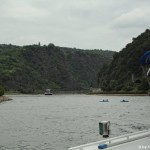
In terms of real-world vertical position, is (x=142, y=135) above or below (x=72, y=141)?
above

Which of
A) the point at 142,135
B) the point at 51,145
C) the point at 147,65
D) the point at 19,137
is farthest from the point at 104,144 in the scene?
the point at 19,137

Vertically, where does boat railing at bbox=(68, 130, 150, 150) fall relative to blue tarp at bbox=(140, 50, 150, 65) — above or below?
below

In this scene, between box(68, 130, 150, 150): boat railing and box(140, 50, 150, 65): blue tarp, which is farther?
box(140, 50, 150, 65): blue tarp

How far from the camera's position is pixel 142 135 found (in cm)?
1562

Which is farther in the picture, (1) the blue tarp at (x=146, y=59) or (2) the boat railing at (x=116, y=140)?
(1) the blue tarp at (x=146, y=59)

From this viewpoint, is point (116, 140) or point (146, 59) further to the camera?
point (146, 59)

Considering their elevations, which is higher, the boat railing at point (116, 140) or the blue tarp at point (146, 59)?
the blue tarp at point (146, 59)

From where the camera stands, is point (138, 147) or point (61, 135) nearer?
point (138, 147)

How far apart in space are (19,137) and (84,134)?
6986 mm

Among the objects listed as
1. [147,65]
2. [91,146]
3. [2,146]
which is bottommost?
[2,146]

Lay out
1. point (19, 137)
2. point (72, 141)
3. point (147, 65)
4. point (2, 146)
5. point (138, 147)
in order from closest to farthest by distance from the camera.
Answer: point (138, 147) → point (147, 65) → point (2, 146) → point (72, 141) → point (19, 137)

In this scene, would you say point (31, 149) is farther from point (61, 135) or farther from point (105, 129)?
point (105, 129)

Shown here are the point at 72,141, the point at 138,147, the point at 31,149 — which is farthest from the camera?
the point at 72,141

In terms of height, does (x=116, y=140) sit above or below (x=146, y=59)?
below
